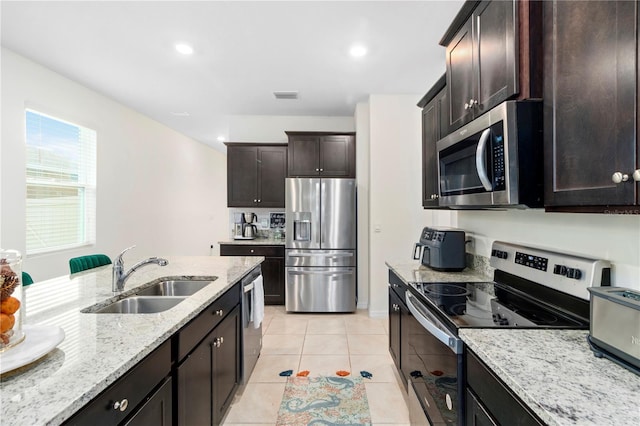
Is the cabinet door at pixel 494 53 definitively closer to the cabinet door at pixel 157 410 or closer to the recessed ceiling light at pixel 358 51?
the recessed ceiling light at pixel 358 51

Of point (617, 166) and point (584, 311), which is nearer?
point (617, 166)

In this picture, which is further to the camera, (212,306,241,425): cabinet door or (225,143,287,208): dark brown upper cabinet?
(225,143,287,208): dark brown upper cabinet

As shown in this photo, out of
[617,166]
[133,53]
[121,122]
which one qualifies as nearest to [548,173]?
[617,166]

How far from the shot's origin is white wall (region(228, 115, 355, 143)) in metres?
4.70

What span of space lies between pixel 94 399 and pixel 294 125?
4.36 m

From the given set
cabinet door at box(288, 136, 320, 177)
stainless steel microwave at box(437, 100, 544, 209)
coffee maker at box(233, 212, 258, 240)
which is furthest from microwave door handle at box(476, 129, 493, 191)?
coffee maker at box(233, 212, 258, 240)

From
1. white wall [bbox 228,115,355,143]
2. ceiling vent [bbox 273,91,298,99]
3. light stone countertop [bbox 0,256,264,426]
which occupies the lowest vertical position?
light stone countertop [bbox 0,256,264,426]

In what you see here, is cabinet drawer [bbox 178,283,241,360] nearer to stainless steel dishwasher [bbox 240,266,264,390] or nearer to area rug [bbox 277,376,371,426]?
stainless steel dishwasher [bbox 240,266,264,390]

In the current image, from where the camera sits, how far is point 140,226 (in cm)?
463

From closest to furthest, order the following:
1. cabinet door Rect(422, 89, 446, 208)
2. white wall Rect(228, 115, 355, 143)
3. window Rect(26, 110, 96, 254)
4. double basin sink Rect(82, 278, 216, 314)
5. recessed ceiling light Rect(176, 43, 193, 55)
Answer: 1. double basin sink Rect(82, 278, 216, 314)
2. cabinet door Rect(422, 89, 446, 208)
3. recessed ceiling light Rect(176, 43, 193, 55)
4. window Rect(26, 110, 96, 254)
5. white wall Rect(228, 115, 355, 143)

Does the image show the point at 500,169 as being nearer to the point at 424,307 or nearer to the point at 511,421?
the point at 424,307

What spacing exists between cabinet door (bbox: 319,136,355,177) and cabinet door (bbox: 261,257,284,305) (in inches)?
56.2

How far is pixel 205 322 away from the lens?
1.52 meters

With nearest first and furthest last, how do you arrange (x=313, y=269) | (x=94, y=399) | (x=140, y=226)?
1. (x=94, y=399)
2. (x=313, y=269)
3. (x=140, y=226)
